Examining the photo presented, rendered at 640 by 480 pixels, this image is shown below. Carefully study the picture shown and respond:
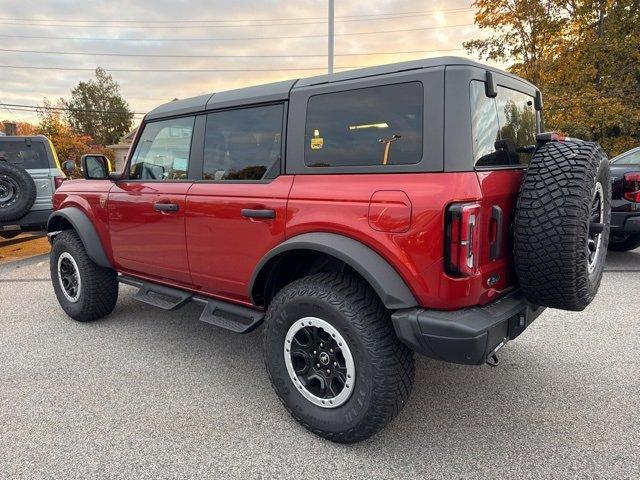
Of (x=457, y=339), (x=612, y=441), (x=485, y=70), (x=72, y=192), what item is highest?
(x=485, y=70)

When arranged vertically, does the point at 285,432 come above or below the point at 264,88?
below

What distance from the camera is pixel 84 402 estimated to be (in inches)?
114

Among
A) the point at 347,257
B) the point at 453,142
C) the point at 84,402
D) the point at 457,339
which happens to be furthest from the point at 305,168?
the point at 84,402

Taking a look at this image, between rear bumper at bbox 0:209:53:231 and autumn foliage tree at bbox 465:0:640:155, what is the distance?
16377mm

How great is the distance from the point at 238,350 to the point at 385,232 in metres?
2.03

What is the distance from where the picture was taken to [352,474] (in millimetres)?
2246

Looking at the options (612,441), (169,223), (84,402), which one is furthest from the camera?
(169,223)

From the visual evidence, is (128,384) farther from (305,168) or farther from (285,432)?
(305,168)

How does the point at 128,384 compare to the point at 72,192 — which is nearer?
the point at 128,384

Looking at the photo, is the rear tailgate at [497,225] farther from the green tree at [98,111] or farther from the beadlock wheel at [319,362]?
the green tree at [98,111]

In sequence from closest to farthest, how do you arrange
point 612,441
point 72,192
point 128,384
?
point 612,441 → point 128,384 → point 72,192

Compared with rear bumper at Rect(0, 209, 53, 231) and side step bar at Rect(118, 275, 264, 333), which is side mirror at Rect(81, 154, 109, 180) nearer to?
side step bar at Rect(118, 275, 264, 333)

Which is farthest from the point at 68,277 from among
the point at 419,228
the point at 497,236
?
the point at 497,236

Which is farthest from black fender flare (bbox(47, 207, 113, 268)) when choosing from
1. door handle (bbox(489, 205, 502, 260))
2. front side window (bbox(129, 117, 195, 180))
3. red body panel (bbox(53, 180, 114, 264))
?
door handle (bbox(489, 205, 502, 260))
